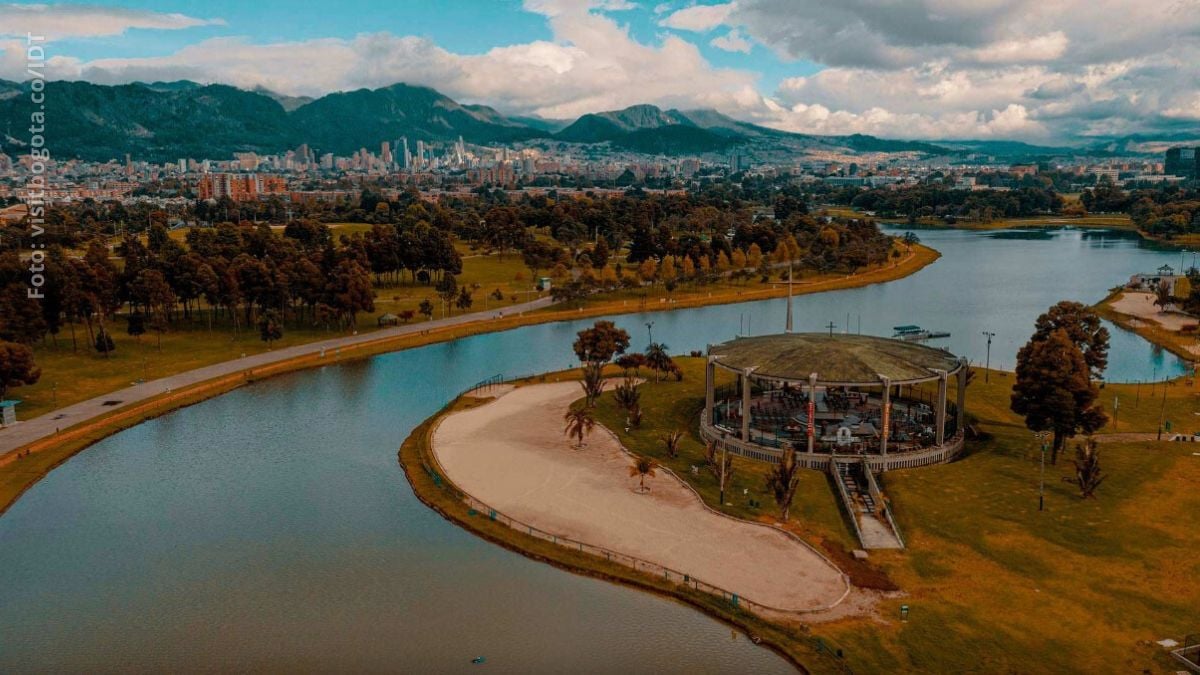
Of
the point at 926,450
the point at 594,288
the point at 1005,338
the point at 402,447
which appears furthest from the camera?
the point at 594,288

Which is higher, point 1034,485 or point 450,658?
point 1034,485

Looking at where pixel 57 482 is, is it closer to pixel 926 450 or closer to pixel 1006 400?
pixel 926 450

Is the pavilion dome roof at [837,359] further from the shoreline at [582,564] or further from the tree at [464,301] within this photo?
the tree at [464,301]

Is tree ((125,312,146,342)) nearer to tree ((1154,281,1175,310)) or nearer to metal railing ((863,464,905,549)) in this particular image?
metal railing ((863,464,905,549))

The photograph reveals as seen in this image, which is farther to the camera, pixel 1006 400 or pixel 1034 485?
pixel 1006 400

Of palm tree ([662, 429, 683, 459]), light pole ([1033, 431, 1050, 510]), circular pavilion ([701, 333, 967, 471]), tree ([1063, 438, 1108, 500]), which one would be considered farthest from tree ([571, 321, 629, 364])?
tree ([1063, 438, 1108, 500])

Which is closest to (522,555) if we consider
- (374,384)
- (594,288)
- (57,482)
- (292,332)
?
(57,482)

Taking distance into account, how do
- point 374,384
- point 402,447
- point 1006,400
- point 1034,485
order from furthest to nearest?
point 374,384
point 1006,400
point 402,447
point 1034,485

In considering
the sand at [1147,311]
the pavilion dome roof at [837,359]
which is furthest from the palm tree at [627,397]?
the sand at [1147,311]
